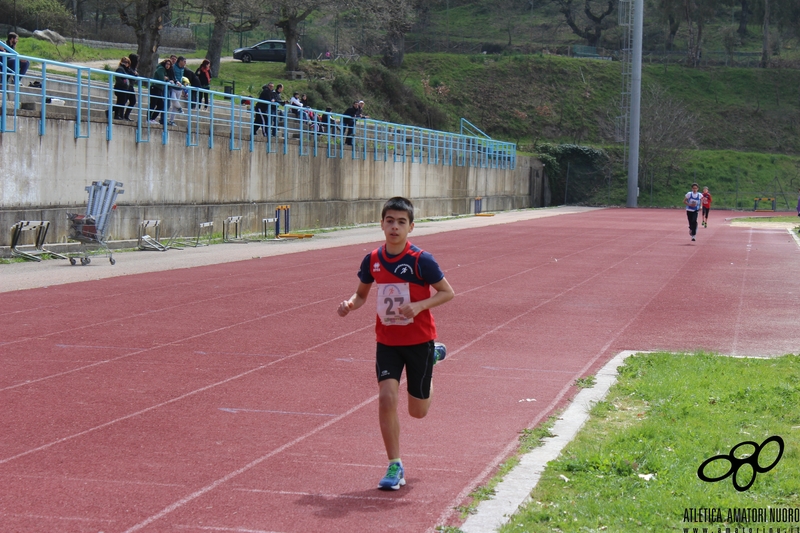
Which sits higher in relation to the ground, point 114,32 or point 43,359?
point 114,32

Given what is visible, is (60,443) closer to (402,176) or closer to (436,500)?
(436,500)

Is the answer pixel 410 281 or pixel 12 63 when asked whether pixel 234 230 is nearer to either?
pixel 12 63

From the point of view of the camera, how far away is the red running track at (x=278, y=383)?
566 centimetres

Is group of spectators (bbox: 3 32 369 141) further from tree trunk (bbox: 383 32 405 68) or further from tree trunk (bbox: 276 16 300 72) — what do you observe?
tree trunk (bbox: 383 32 405 68)

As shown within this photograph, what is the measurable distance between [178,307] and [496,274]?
25.9 feet

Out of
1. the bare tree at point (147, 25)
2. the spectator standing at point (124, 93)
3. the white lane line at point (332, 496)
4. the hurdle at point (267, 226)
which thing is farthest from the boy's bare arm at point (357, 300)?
the bare tree at point (147, 25)

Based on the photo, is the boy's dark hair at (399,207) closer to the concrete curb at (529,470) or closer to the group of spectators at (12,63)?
the concrete curb at (529,470)

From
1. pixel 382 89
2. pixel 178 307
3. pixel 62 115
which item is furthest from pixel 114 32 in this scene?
pixel 178 307

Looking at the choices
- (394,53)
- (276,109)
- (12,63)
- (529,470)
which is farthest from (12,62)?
(394,53)

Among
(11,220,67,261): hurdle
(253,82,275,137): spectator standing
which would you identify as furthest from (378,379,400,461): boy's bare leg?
(253,82,275,137): spectator standing

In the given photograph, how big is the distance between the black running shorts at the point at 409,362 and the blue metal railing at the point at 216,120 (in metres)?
15.5

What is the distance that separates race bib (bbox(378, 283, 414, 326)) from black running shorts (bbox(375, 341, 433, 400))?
172mm

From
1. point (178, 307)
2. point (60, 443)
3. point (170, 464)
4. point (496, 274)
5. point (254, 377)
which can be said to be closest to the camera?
point (170, 464)

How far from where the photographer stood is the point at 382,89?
218 ft
